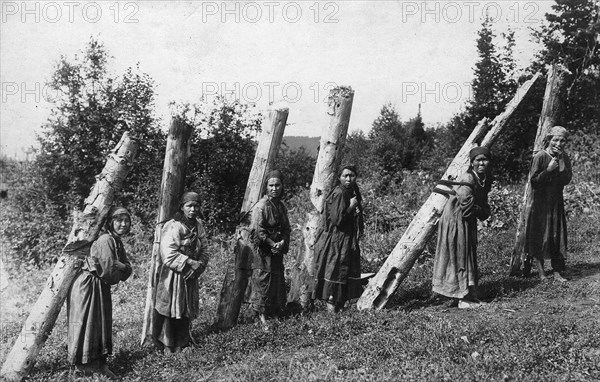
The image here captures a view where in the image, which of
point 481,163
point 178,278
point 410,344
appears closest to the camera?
point 410,344

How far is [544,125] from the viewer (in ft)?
28.4

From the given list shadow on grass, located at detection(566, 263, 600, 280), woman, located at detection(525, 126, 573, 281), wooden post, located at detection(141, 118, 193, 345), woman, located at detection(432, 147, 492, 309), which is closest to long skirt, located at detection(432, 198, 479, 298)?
woman, located at detection(432, 147, 492, 309)

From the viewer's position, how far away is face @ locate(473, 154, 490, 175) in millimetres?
7266

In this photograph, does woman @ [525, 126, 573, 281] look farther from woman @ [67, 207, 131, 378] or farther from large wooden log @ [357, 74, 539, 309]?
woman @ [67, 207, 131, 378]

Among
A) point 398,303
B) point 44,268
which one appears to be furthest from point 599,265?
point 44,268

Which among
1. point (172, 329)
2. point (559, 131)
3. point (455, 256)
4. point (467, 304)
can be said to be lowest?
point (172, 329)

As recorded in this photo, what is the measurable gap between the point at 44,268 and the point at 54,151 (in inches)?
197

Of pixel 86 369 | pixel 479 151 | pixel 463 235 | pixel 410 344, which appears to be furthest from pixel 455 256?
pixel 86 369

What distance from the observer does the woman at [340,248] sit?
7.57 metres

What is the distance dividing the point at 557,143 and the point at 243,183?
13.7 metres

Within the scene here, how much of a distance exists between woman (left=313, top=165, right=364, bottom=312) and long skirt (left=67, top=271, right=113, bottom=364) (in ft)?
9.69

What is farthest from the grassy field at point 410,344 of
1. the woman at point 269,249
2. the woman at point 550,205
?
the woman at point 550,205

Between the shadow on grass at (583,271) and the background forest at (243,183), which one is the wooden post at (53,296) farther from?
the shadow on grass at (583,271)

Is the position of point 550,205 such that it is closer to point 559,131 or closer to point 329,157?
point 559,131
